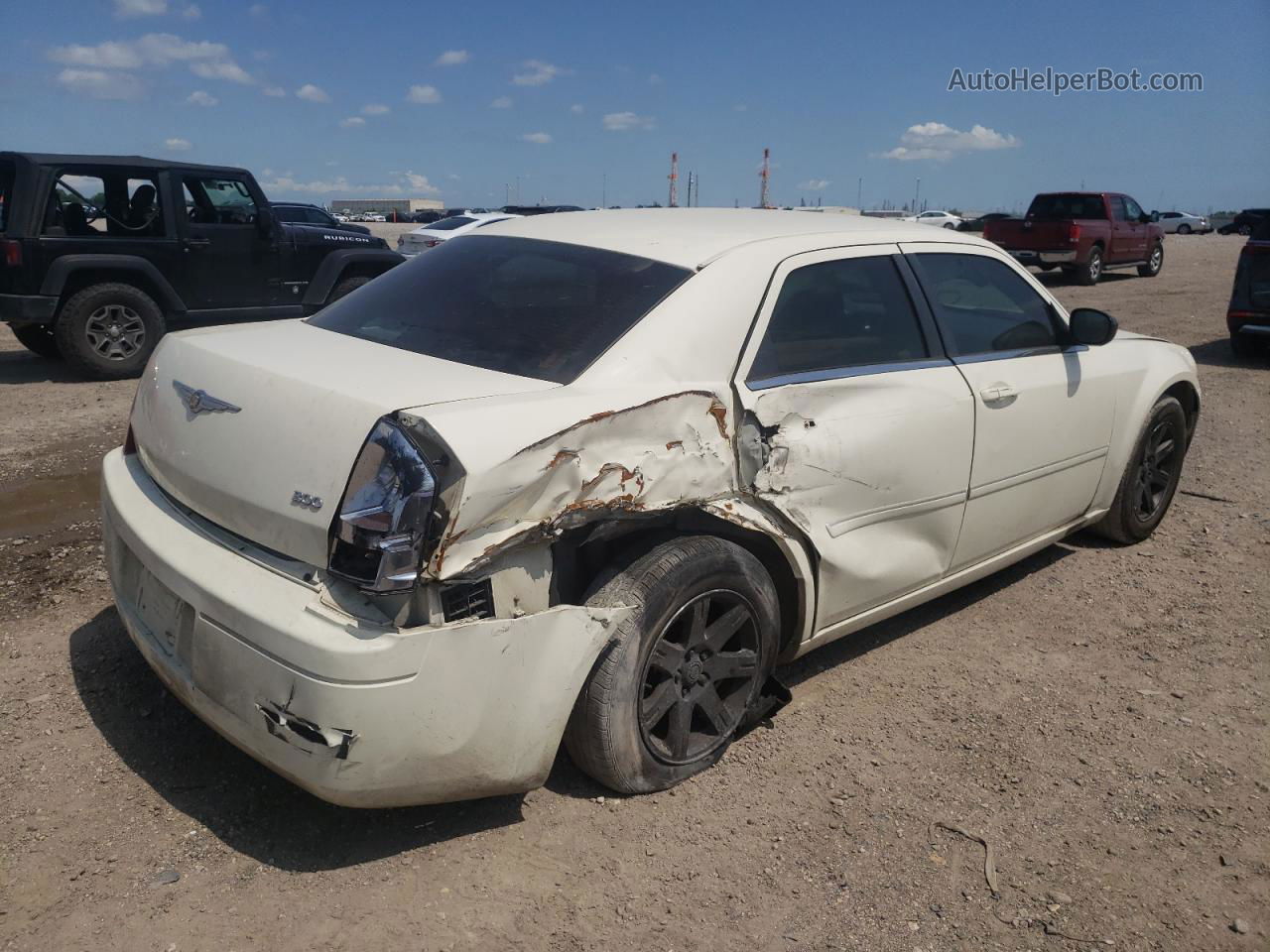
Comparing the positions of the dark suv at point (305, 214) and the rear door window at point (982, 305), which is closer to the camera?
the rear door window at point (982, 305)

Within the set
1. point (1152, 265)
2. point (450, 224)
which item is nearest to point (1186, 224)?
point (1152, 265)

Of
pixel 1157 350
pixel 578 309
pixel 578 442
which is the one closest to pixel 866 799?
pixel 578 442

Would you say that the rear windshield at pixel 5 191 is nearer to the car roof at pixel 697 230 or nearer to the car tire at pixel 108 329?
the car tire at pixel 108 329

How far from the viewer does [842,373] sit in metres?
3.20

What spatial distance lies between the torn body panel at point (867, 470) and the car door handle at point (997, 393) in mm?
109

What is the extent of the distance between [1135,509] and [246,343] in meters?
4.14

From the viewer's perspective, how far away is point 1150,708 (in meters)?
3.49

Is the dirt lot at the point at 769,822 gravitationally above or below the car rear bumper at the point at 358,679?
below

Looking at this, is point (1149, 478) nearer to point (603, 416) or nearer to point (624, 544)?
point (624, 544)

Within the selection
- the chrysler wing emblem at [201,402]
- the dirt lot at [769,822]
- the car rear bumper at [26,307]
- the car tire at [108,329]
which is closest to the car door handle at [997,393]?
the dirt lot at [769,822]

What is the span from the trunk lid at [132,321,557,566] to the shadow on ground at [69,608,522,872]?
2.60 feet

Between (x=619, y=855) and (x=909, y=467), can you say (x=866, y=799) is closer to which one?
(x=619, y=855)

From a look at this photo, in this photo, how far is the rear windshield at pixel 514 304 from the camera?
9.10 ft

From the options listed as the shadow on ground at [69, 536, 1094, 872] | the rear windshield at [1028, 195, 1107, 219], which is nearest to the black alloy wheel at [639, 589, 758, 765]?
the shadow on ground at [69, 536, 1094, 872]
